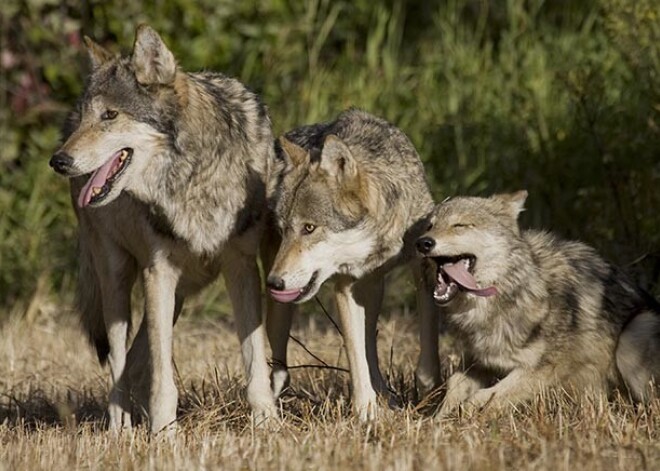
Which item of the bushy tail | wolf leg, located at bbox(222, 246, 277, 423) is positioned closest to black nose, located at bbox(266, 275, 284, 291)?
wolf leg, located at bbox(222, 246, 277, 423)

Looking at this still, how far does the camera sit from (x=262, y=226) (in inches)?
264

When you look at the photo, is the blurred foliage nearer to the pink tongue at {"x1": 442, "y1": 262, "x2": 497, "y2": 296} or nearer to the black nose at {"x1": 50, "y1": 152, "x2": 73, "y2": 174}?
the pink tongue at {"x1": 442, "y1": 262, "x2": 497, "y2": 296}

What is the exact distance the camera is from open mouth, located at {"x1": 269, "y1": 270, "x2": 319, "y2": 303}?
6137 millimetres

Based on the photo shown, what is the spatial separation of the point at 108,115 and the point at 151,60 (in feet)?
1.09

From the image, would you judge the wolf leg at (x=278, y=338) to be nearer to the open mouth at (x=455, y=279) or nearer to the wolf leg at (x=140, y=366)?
the wolf leg at (x=140, y=366)

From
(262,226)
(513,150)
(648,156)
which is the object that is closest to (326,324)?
(513,150)

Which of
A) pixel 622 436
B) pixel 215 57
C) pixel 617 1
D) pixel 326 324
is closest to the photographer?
pixel 622 436

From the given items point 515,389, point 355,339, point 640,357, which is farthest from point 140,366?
point 640,357

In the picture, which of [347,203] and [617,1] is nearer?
[347,203]

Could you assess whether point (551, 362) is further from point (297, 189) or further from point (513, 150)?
point (513, 150)

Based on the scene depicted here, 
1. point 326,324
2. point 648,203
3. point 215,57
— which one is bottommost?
point 326,324

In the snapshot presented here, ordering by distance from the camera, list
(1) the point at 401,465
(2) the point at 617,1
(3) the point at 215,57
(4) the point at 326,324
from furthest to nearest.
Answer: (3) the point at 215,57 < (4) the point at 326,324 < (2) the point at 617,1 < (1) the point at 401,465

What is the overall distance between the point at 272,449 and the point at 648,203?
14.4ft

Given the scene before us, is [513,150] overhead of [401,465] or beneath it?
overhead
